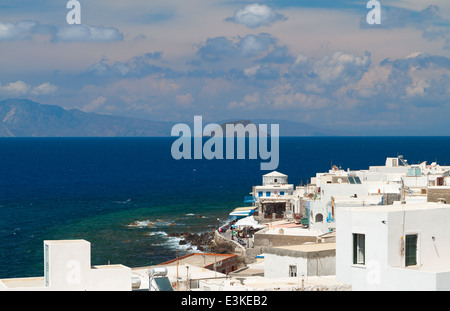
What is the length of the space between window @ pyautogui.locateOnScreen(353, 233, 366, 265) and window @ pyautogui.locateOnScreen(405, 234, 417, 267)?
42.7 inches

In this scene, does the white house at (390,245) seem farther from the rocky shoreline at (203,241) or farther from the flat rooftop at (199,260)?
the rocky shoreline at (203,241)

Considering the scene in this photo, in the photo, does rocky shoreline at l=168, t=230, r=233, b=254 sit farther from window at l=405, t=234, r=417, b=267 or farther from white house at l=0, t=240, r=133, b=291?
window at l=405, t=234, r=417, b=267

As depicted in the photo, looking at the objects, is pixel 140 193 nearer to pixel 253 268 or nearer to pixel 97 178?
pixel 97 178

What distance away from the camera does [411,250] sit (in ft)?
60.9

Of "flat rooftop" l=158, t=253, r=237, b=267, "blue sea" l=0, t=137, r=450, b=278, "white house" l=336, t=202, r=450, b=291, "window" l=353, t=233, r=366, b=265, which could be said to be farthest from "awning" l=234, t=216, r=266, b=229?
"window" l=353, t=233, r=366, b=265

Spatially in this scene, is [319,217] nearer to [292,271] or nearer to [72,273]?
[292,271]

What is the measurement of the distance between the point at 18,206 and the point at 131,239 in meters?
38.4

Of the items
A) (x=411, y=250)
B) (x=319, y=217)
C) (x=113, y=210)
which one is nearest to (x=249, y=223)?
(x=319, y=217)

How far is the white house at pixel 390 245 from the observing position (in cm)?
1788

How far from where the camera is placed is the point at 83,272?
1889 cm

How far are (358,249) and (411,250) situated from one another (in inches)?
53.2

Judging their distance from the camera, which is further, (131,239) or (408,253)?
(131,239)

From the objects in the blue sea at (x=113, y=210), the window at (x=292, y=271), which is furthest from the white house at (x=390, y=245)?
the blue sea at (x=113, y=210)
